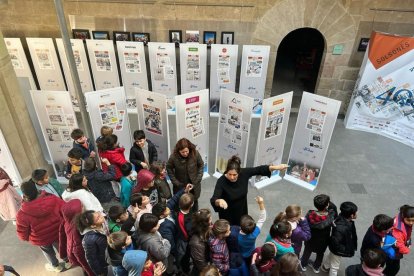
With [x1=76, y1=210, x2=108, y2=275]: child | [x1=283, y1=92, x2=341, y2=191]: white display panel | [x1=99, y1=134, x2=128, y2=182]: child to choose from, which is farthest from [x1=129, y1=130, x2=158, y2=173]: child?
[x1=283, y1=92, x2=341, y2=191]: white display panel

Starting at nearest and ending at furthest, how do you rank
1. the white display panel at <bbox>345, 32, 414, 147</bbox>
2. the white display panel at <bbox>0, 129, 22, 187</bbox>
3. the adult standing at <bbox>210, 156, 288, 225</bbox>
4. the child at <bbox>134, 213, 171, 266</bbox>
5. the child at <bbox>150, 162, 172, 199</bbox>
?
the child at <bbox>134, 213, 171, 266</bbox> → the adult standing at <bbox>210, 156, 288, 225</bbox> → the child at <bbox>150, 162, 172, 199</bbox> → the white display panel at <bbox>0, 129, 22, 187</bbox> → the white display panel at <bbox>345, 32, 414, 147</bbox>

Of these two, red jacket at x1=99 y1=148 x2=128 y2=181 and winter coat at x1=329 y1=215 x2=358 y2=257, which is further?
red jacket at x1=99 y1=148 x2=128 y2=181

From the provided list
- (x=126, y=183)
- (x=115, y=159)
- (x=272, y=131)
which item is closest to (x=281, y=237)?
(x=126, y=183)

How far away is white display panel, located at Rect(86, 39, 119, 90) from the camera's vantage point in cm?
739

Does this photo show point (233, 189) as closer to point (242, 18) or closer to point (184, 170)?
point (184, 170)

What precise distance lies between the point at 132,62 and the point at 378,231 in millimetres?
6063

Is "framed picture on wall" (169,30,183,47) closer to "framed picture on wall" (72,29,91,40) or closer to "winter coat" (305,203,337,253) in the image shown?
"framed picture on wall" (72,29,91,40)

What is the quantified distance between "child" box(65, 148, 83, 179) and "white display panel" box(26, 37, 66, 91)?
14.3 ft

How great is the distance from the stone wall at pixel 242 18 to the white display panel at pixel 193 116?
10.6ft

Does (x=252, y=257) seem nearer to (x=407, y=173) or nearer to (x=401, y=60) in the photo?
(x=407, y=173)

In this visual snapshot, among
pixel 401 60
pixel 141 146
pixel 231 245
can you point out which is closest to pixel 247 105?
pixel 141 146

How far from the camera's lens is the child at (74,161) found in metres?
4.07

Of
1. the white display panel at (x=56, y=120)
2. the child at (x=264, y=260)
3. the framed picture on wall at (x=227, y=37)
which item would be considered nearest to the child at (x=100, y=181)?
the white display panel at (x=56, y=120)

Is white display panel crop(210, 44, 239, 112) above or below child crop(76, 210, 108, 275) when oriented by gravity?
above
